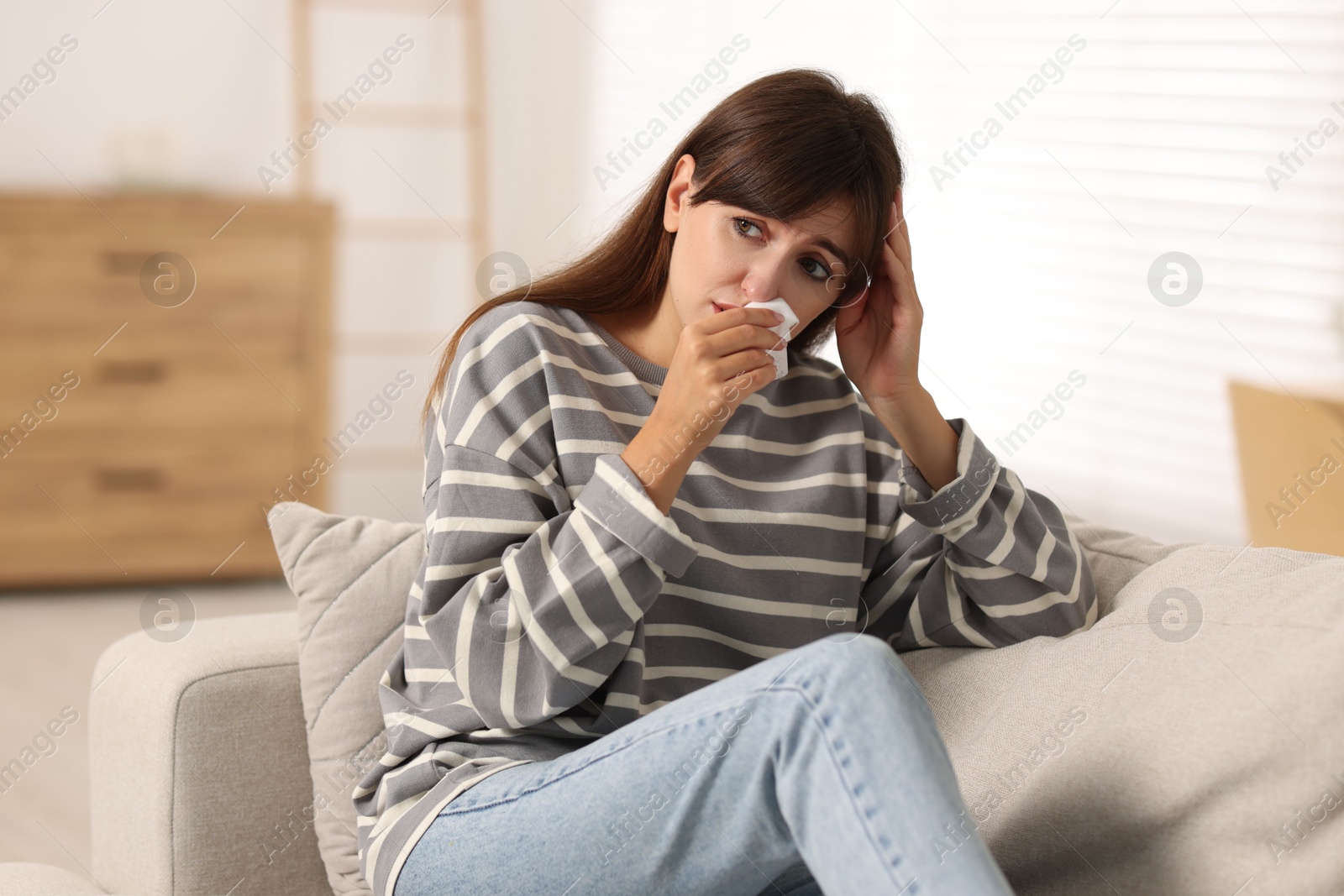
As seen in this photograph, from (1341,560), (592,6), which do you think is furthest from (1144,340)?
(592,6)

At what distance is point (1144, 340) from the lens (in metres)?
2.02

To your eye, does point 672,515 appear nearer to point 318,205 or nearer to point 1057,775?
point 1057,775

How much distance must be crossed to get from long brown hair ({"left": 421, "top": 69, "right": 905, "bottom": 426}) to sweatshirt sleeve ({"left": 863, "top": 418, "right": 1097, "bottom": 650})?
0.24 meters

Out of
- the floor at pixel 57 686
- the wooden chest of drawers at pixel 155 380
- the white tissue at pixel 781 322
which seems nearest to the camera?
the white tissue at pixel 781 322

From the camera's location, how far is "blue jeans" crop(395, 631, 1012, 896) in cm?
74

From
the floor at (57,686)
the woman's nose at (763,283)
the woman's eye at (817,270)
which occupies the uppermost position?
the woman's eye at (817,270)

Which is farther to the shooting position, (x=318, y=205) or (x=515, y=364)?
(x=318, y=205)

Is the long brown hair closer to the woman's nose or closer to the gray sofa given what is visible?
the woman's nose

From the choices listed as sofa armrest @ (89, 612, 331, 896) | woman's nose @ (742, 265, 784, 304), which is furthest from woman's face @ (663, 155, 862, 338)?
sofa armrest @ (89, 612, 331, 896)

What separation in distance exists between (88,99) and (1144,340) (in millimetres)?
2907

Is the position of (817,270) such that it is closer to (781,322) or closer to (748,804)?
(781,322)

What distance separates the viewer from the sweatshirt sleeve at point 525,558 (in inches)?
35.6

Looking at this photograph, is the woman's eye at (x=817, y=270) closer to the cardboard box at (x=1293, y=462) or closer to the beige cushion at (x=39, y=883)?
the beige cushion at (x=39, y=883)

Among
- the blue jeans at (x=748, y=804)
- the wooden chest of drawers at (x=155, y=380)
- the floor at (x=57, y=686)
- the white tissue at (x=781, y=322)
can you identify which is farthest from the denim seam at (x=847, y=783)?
the wooden chest of drawers at (x=155, y=380)
